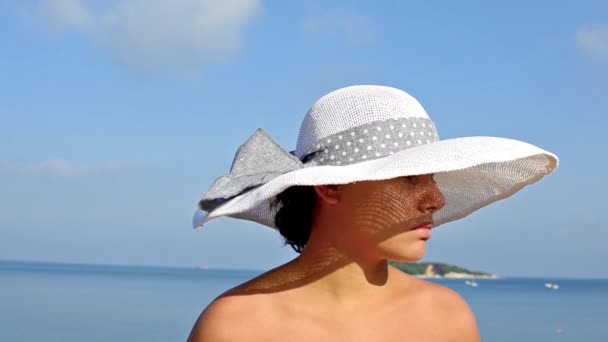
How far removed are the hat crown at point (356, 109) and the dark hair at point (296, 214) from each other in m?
0.12

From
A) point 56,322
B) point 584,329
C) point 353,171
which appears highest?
point 353,171

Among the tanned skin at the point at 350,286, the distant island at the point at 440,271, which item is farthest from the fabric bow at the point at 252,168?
the distant island at the point at 440,271

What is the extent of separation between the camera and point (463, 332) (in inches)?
107

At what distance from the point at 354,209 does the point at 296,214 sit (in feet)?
0.85

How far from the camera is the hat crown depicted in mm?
2410

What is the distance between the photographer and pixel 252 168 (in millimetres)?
2494

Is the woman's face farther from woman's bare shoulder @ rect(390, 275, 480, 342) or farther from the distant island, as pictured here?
the distant island

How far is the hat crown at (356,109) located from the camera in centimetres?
241

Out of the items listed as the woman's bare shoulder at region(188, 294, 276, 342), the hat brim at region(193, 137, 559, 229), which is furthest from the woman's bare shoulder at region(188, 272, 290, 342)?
the hat brim at region(193, 137, 559, 229)

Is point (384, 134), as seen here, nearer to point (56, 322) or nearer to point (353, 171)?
point (353, 171)

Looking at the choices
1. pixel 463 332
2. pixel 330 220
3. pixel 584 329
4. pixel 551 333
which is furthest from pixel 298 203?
pixel 584 329

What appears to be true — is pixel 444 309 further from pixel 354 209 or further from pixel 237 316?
pixel 237 316

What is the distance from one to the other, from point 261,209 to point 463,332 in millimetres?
680

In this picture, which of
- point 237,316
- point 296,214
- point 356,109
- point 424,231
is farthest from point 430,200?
point 237,316
